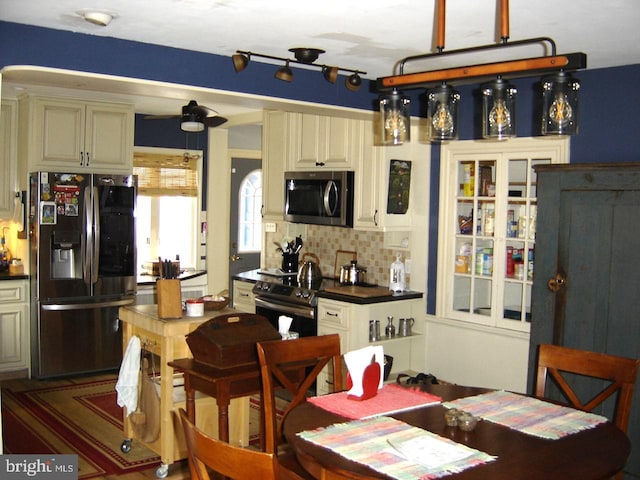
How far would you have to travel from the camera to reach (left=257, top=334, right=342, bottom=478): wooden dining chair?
298cm

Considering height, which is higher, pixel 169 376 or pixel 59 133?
pixel 59 133

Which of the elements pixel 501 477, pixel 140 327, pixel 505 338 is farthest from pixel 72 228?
pixel 501 477

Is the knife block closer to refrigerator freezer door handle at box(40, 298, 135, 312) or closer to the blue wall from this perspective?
the blue wall

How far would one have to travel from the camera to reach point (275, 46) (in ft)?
12.2

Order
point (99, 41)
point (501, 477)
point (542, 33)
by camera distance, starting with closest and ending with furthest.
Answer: point (501, 477)
point (542, 33)
point (99, 41)

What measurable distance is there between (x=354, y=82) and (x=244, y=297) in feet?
7.81

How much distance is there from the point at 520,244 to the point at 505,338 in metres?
0.64

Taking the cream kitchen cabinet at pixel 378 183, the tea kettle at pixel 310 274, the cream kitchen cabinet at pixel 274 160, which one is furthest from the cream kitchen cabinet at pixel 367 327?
the cream kitchen cabinet at pixel 274 160

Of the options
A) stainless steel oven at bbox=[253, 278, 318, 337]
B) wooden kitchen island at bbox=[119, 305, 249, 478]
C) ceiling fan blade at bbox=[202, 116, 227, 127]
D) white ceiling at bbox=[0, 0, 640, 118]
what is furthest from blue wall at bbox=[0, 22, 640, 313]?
stainless steel oven at bbox=[253, 278, 318, 337]

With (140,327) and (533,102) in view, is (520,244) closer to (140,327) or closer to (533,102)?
(533,102)

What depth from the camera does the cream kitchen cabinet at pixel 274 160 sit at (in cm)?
604

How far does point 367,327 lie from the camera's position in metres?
5.01

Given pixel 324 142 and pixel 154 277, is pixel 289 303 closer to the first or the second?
pixel 324 142

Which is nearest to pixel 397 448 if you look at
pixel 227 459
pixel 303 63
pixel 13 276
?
pixel 227 459
